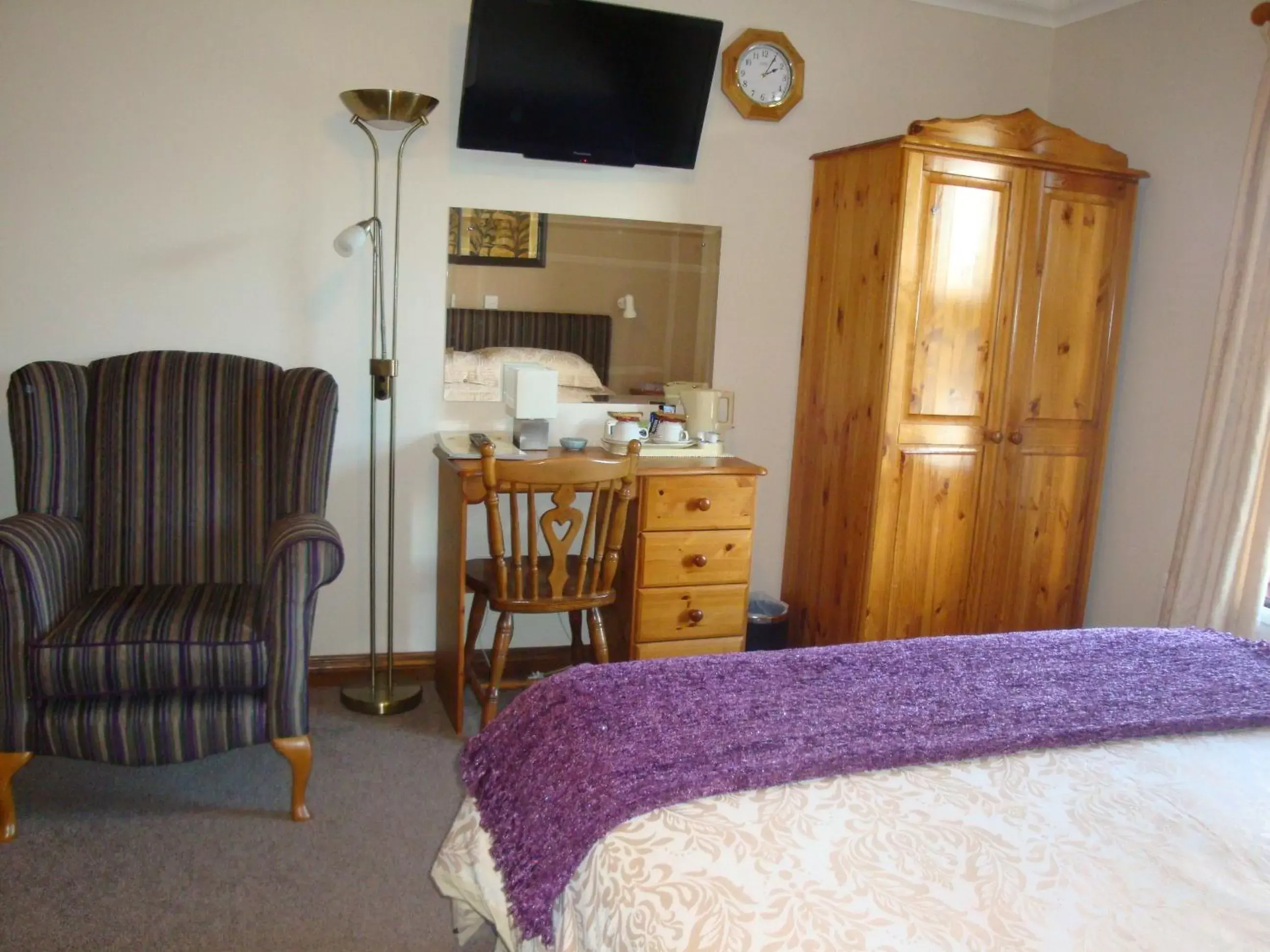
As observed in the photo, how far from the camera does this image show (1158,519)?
3332mm

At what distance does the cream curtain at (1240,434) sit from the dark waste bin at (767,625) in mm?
1266

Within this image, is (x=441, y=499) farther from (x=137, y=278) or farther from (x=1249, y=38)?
(x=1249, y=38)

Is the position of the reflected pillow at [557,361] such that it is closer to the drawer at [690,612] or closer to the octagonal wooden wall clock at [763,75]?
the drawer at [690,612]

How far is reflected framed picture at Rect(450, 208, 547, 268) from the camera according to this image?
10.2ft

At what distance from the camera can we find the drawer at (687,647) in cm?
297

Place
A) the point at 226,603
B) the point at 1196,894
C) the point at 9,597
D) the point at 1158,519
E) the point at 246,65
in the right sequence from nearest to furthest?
the point at 1196,894, the point at 9,597, the point at 226,603, the point at 246,65, the point at 1158,519

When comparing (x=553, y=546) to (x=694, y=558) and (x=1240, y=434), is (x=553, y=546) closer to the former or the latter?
(x=694, y=558)

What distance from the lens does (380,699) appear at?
119 inches

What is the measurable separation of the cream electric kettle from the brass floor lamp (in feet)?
3.10

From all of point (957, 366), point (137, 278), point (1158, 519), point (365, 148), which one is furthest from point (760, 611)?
point (137, 278)

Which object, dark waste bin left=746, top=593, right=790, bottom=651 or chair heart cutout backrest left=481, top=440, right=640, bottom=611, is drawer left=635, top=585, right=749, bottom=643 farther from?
dark waste bin left=746, top=593, right=790, bottom=651

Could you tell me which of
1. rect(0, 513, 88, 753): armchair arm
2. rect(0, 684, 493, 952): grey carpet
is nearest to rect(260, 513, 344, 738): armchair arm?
rect(0, 684, 493, 952): grey carpet

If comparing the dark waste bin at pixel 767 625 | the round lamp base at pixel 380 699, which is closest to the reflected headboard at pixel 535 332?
the dark waste bin at pixel 767 625

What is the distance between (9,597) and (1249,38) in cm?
366
